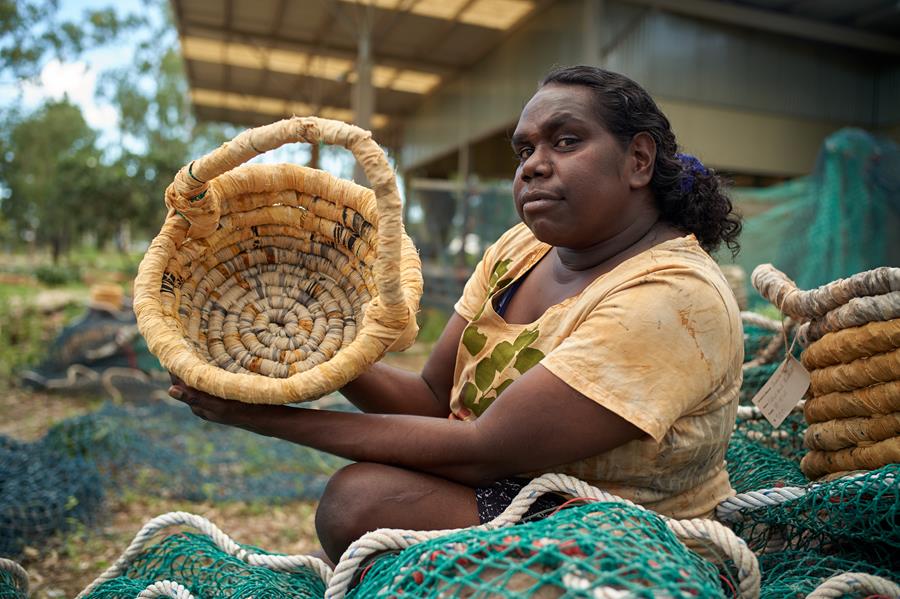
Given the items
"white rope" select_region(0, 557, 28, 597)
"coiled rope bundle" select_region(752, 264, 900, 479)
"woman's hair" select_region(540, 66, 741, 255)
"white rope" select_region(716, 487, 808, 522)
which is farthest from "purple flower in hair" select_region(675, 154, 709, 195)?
"white rope" select_region(0, 557, 28, 597)

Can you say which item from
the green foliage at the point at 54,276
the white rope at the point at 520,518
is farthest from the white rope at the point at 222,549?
the green foliage at the point at 54,276

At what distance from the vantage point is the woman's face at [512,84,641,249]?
4.60ft

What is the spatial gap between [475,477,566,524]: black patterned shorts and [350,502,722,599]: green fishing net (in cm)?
28

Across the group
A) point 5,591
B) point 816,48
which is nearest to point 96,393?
point 5,591

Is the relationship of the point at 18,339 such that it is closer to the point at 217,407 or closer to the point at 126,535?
the point at 126,535

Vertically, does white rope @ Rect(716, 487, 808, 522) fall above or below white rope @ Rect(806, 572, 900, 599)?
above

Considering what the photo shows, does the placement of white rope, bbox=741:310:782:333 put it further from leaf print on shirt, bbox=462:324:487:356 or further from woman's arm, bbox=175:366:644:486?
woman's arm, bbox=175:366:644:486

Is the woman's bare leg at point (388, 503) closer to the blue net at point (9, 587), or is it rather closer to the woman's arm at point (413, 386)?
the woman's arm at point (413, 386)

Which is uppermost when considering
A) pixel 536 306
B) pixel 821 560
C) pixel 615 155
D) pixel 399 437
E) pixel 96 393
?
pixel 615 155

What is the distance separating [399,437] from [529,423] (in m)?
0.28

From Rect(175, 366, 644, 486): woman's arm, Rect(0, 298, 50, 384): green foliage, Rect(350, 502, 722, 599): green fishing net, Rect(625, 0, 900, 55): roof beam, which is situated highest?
Rect(625, 0, 900, 55): roof beam

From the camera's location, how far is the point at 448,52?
13.3 m

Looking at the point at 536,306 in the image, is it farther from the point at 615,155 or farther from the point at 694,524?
the point at 694,524

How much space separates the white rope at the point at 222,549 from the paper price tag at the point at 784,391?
3.78 ft
